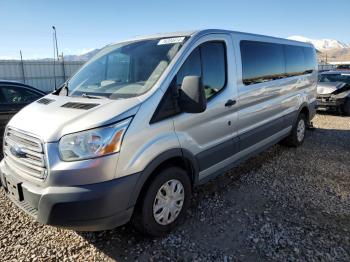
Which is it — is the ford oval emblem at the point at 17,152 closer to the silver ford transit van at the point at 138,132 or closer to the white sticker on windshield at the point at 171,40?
the silver ford transit van at the point at 138,132

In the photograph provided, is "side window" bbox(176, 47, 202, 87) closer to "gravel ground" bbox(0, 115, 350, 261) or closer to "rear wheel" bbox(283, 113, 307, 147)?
"gravel ground" bbox(0, 115, 350, 261)

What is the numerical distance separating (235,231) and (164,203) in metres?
0.86

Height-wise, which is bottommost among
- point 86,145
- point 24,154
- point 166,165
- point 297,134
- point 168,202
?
point 297,134

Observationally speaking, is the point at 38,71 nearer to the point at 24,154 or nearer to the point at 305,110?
the point at 305,110

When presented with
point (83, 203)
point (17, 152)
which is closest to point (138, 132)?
point (83, 203)

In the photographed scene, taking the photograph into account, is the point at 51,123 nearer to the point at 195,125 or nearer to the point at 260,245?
the point at 195,125

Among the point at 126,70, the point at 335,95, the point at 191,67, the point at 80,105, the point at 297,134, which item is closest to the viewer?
the point at 80,105

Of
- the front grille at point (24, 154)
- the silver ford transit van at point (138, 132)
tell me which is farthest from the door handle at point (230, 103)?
the front grille at point (24, 154)

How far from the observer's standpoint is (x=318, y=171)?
507 centimetres

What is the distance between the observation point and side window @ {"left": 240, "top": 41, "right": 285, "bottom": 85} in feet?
13.7

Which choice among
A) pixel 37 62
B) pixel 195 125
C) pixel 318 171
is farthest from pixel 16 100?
pixel 37 62

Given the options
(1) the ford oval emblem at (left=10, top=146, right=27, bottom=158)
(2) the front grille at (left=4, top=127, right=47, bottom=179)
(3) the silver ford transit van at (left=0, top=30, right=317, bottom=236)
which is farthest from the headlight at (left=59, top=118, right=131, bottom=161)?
(1) the ford oval emblem at (left=10, top=146, right=27, bottom=158)

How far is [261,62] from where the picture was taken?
4.62 metres

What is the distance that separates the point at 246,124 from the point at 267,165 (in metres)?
1.45
